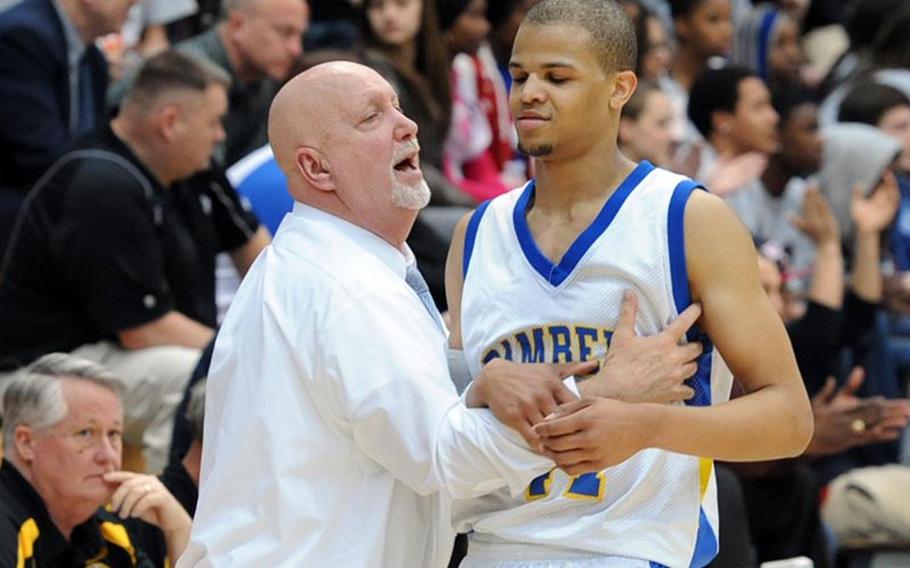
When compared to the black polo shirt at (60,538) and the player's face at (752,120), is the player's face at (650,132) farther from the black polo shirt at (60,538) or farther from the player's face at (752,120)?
the black polo shirt at (60,538)

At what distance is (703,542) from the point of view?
12.5 ft

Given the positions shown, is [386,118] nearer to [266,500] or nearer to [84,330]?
[266,500]

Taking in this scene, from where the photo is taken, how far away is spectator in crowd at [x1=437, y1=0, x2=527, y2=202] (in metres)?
8.94

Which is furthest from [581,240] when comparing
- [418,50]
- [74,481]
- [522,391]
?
[418,50]

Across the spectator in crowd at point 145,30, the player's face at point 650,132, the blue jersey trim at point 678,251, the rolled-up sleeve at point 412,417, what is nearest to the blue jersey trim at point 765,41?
the player's face at point 650,132

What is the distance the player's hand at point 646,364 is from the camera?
348 cm

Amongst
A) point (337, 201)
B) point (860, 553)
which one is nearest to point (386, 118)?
point (337, 201)

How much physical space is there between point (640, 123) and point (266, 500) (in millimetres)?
4725

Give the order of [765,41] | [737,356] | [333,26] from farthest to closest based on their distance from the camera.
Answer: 1. [765,41]
2. [333,26]
3. [737,356]

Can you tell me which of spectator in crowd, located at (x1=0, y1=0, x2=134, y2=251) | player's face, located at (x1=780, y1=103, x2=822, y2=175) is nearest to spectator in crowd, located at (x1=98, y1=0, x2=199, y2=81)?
spectator in crowd, located at (x1=0, y1=0, x2=134, y2=251)

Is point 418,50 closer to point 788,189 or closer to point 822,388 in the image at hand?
point 788,189

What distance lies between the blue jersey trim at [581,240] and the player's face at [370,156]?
248mm

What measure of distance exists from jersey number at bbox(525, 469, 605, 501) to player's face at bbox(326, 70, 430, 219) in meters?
0.63

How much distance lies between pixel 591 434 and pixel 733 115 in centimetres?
609
